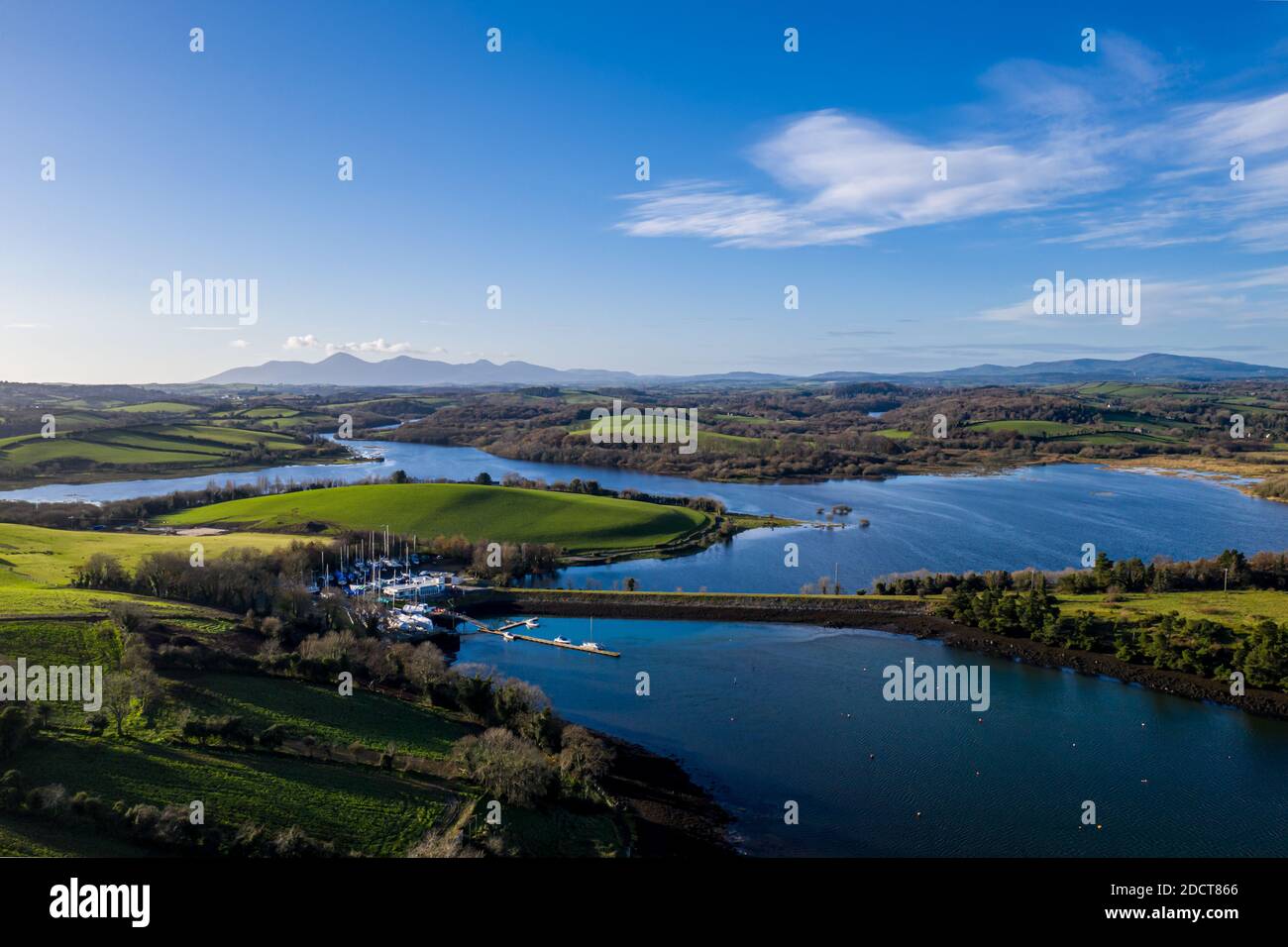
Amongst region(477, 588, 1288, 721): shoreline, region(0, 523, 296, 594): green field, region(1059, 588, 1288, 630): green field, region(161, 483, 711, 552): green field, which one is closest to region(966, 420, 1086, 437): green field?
region(161, 483, 711, 552): green field

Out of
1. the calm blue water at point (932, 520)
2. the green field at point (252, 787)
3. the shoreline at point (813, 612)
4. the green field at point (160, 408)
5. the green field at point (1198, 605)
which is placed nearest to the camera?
the green field at point (252, 787)

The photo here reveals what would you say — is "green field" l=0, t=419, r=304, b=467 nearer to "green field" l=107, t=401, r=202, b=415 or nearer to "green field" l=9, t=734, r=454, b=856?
"green field" l=107, t=401, r=202, b=415

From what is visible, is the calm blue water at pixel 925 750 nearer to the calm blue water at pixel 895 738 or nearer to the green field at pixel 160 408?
the calm blue water at pixel 895 738

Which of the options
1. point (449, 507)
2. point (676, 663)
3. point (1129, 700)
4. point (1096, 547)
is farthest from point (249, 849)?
point (1096, 547)

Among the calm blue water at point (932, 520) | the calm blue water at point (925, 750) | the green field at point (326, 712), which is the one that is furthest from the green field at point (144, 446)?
the green field at point (326, 712)

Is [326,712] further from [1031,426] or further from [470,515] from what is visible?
[1031,426]

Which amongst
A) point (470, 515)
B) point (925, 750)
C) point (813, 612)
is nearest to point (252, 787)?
point (925, 750)
